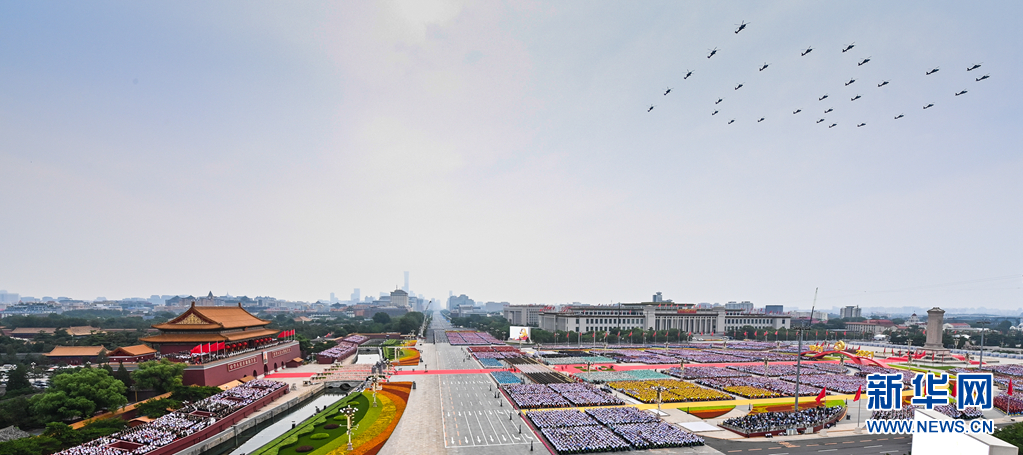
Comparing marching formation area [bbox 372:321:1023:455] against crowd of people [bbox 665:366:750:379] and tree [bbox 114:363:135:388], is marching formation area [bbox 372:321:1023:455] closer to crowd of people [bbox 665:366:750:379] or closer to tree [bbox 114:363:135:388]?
crowd of people [bbox 665:366:750:379]

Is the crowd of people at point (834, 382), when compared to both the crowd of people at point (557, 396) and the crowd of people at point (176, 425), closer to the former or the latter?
the crowd of people at point (557, 396)

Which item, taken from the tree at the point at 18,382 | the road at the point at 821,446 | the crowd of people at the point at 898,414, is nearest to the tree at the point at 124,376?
the tree at the point at 18,382

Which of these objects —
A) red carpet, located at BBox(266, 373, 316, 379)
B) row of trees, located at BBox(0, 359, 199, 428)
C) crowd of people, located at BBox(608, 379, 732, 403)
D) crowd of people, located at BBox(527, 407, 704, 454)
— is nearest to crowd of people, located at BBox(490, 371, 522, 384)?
crowd of people, located at BBox(608, 379, 732, 403)

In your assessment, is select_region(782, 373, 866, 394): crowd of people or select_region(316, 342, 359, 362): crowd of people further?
select_region(316, 342, 359, 362): crowd of people

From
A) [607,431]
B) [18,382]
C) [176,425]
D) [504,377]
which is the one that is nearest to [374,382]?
[504,377]

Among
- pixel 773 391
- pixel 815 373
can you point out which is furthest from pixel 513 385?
pixel 815 373

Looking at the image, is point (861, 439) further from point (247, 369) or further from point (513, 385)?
point (247, 369)
